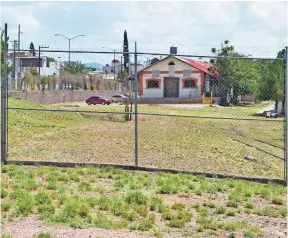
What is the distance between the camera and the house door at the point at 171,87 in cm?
1328

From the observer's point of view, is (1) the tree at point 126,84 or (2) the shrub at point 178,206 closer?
(2) the shrub at point 178,206

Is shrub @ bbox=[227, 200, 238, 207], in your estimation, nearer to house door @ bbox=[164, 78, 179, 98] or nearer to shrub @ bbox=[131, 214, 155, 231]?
shrub @ bbox=[131, 214, 155, 231]

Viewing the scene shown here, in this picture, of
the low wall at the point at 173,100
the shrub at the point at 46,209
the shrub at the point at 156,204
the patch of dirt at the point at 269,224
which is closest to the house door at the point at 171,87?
the low wall at the point at 173,100

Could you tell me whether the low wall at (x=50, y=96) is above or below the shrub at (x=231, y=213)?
above

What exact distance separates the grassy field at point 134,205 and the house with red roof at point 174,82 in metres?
3.93

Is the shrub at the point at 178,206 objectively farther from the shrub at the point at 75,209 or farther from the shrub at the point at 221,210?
the shrub at the point at 75,209

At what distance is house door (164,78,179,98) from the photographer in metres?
13.3

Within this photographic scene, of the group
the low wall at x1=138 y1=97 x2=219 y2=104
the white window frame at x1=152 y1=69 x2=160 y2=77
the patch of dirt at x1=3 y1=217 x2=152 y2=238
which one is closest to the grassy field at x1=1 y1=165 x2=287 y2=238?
the patch of dirt at x1=3 y1=217 x2=152 y2=238

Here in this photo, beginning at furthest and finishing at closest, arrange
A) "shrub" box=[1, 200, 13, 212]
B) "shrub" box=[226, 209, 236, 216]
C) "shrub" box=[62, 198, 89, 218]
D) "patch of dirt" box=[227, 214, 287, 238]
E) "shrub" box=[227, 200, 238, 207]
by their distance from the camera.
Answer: "shrub" box=[227, 200, 238, 207] < "shrub" box=[226, 209, 236, 216] < "shrub" box=[1, 200, 13, 212] < "shrub" box=[62, 198, 89, 218] < "patch of dirt" box=[227, 214, 287, 238]

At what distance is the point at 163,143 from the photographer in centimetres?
1559

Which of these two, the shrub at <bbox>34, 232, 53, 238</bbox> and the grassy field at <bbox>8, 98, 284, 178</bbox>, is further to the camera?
the grassy field at <bbox>8, 98, 284, 178</bbox>

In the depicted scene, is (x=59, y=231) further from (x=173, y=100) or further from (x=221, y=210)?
(x=173, y=100)

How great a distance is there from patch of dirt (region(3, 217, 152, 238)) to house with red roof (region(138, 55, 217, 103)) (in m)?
6.98

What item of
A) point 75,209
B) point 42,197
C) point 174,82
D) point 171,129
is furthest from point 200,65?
point 75,209
